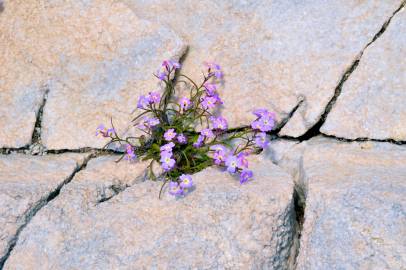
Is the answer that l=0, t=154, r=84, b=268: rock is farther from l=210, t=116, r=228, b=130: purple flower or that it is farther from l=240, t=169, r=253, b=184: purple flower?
l=240, t=169, r=253, b=184: purple flower

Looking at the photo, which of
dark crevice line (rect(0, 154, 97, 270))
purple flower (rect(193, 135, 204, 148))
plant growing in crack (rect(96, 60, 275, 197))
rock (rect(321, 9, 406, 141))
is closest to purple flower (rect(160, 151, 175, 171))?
plant growing in crack (rect(96, 60, 275, 197))

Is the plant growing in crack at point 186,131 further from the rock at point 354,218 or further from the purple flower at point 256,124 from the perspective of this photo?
the rock at point 354,218

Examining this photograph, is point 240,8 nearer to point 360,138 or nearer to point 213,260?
point 360,138

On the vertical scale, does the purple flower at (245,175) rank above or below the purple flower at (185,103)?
below

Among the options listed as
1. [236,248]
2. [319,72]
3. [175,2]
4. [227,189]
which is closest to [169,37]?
[175,2]

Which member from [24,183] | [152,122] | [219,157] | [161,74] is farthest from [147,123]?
[24,183]

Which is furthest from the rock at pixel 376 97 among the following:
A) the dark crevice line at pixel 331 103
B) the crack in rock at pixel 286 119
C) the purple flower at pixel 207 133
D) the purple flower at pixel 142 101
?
the purple flower at pixel 142 101
